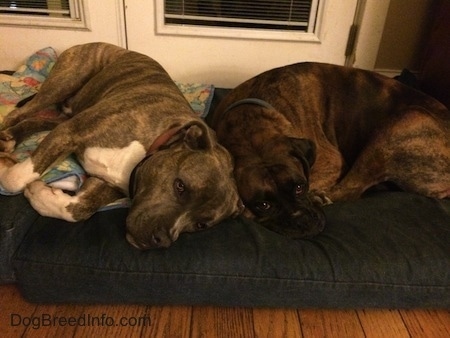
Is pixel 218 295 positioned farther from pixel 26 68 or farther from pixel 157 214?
pixel 26 68

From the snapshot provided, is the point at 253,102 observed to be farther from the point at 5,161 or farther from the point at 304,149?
the point at 5,161

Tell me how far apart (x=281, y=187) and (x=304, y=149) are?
264 mm

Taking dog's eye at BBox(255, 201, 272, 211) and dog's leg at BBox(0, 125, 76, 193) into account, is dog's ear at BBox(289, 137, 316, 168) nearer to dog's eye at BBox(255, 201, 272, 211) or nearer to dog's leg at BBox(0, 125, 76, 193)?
dog's eye at BBox(255, 201, 272, 211)

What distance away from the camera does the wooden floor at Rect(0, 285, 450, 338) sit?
192 cm

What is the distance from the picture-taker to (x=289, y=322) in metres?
2.04

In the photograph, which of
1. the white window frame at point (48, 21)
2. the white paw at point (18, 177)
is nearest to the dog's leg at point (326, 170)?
the white paw at point (18, 177)

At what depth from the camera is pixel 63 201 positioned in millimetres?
2045

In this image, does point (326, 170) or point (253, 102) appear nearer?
point (253, 102)

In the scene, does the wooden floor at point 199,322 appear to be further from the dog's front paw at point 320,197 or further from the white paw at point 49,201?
the dog's front paw at point 320,197

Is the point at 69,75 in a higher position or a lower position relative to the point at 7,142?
higher

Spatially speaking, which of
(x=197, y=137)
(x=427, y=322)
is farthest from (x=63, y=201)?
(x=427, y=322)

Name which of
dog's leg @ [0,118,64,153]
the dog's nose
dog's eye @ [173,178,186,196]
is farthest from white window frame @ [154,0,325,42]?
the dog's nose

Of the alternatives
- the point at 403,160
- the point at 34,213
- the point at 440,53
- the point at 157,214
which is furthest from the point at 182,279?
the point at 440,53

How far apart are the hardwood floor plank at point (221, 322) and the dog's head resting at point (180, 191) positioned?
399mm
